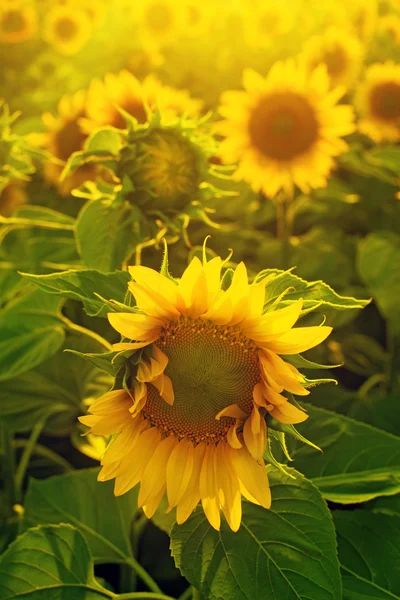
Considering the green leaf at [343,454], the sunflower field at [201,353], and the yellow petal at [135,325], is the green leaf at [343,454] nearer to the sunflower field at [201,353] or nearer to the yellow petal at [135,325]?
the sunflower field at [201,353]

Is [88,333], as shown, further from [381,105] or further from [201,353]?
[381,105]

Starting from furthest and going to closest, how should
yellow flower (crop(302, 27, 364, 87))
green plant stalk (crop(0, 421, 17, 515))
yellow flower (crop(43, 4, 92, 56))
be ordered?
1. yellow flower (crop(43, 4, 92, 56))
2. yellow flower (crop(302, 27, 364, 87))
3. green plant stalk (crop(0, 421, 17, 515))

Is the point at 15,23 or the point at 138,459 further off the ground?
the point at 138,459

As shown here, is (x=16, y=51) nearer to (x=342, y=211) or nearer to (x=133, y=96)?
(x=133, y=96)

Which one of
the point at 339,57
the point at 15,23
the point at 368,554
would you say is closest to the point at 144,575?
the point at 368,554

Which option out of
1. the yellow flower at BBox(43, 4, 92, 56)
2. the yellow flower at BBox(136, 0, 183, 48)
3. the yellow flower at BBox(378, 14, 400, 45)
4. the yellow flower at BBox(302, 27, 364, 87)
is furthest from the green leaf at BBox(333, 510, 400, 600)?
the yellow flower at BBox(43, 4, 92, 56)

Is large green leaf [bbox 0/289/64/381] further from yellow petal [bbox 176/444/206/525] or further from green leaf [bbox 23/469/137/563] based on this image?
yellow petal [bbox 176/444/206/525]
